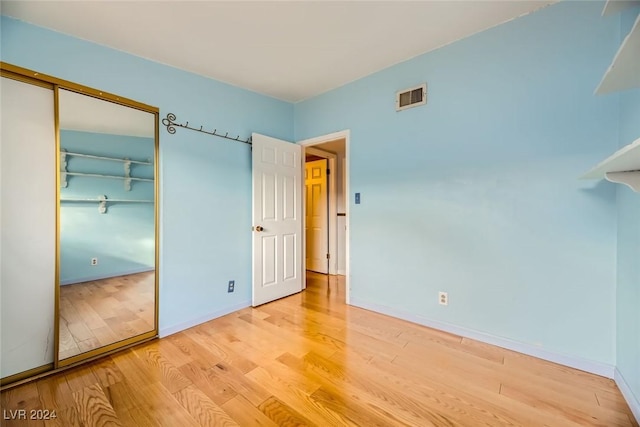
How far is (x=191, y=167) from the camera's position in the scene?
2.59 m

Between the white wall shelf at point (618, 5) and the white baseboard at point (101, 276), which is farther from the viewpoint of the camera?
the white baseboard at point (101, 276)

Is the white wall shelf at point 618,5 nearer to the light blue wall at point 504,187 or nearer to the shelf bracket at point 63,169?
the light blue wall at point 504,187

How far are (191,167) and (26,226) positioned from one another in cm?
121

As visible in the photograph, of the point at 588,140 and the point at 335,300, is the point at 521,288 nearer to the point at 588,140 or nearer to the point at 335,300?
the point at 588,140

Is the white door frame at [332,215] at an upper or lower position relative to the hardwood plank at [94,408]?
upper

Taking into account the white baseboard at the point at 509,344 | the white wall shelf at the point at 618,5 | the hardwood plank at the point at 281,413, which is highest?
the white wall shelf at the point at 618,5

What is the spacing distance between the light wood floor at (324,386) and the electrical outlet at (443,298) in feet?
0.90

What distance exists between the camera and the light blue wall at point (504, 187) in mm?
1770

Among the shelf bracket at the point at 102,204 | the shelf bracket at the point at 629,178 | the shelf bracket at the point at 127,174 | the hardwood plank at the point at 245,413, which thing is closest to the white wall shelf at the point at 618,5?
the shelf bracket at the point at 629,178

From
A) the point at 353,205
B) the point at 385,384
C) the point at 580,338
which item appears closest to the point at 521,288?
the point at 580,338

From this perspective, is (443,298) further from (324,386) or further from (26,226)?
(26,226)

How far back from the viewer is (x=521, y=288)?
2018mm

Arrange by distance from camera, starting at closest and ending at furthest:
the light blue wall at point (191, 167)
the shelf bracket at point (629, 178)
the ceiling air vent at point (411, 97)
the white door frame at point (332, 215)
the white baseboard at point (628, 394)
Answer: the shelf bracket at point (629, 178) < the white baseboard at point (628, 394) < the light blue wall at point (191, 167) < the ceiling air vent at point (411, 97) < the white door frame at point (332, 215)

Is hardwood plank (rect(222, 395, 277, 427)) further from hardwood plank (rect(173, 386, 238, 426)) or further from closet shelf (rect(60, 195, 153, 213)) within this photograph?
closet shelf (rect(60, 195, 153, 213))
